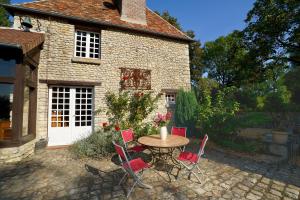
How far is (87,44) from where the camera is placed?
7.75 m

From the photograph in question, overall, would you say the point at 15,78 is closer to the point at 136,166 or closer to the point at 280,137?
the point at 136,166

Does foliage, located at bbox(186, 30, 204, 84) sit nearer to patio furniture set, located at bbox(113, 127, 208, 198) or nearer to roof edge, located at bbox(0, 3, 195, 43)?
roof edge, located at bbox(0, 3, 195, 43)

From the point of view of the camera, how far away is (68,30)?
24.0 feet

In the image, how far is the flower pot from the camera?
594 cm

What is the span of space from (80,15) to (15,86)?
418cm

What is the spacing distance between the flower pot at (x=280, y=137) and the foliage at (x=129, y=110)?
15.3 feet

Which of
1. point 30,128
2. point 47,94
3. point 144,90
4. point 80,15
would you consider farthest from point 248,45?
point 30,128

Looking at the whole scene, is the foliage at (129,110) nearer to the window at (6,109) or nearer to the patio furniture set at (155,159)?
the patio furniture set at (155,159)

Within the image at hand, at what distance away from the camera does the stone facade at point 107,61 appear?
688 cm

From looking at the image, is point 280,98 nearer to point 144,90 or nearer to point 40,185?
point 144,90

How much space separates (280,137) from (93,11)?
9424 mm

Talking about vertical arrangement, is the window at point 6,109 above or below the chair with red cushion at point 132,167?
above

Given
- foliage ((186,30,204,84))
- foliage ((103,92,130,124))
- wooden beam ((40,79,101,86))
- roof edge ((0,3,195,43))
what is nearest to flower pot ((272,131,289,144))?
foliage ((103,92,130,124))

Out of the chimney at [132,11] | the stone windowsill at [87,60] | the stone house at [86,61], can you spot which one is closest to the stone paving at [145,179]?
the stone house at [86,61]
